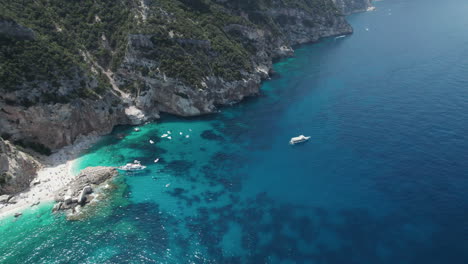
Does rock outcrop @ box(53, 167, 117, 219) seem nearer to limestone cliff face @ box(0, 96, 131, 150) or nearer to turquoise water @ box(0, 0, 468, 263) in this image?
turquoise water @ box(0, 0, 468, 263)

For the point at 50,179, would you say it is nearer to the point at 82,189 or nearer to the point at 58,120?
the point at 82,189

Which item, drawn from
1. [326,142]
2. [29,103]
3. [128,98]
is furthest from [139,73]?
[326,142]

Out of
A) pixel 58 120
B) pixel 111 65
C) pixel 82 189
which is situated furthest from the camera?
pixel 111 65

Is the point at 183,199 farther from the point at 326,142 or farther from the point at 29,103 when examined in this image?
the point at 29,103

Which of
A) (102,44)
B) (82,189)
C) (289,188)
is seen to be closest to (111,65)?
(102,44)

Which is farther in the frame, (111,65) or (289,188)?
(111,65)

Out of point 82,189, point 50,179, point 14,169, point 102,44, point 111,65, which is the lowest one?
point 82,189

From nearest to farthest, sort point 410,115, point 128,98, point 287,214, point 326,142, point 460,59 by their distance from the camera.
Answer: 1. point 287,214
2. point 326,142
3. point 410,115
4. point 128,98
5. point 460,59
